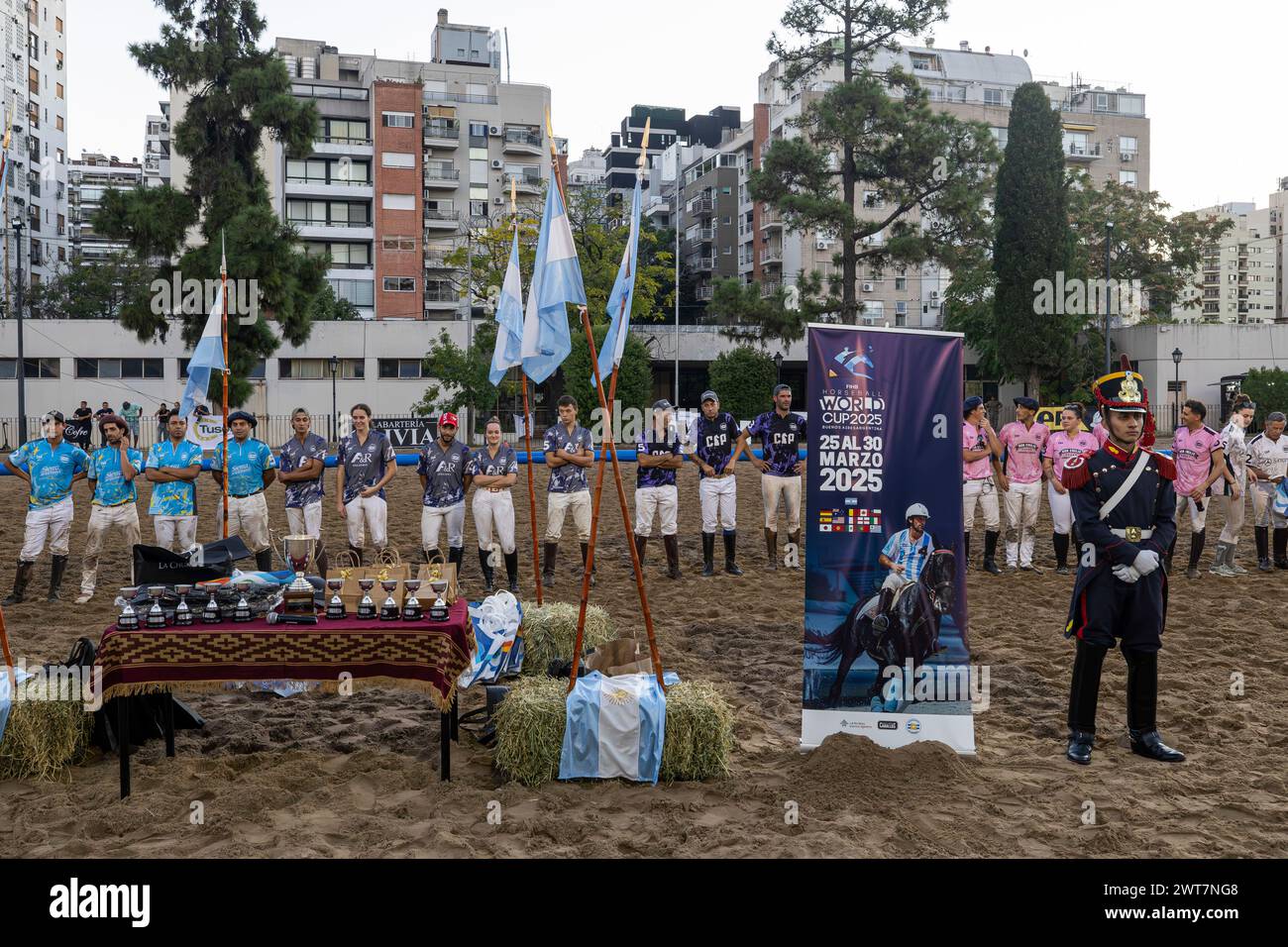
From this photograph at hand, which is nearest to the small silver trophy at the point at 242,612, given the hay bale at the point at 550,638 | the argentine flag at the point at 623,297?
the argentine flag at the point at 623,297

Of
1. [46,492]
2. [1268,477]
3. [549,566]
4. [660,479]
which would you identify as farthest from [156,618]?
[1268,477]

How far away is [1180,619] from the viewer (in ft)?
36.3

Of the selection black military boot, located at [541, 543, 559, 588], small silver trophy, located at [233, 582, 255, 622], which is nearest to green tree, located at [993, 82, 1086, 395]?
black military boot, located at [541, 543, 559, 588]

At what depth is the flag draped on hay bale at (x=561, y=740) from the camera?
6.36 m

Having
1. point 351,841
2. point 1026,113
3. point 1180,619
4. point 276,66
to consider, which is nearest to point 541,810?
point 351,841

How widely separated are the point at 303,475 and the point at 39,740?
5825 millimetres

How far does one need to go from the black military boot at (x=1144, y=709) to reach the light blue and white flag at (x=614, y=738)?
2.93 m

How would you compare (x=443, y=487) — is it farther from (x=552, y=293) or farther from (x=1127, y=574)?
(x=1127, y=574)

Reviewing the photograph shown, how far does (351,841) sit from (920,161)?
97.8ft

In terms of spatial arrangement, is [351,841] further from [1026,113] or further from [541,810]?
[1026,113]

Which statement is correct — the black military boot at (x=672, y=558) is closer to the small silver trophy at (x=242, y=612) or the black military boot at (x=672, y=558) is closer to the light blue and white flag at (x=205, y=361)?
the light blue and white flag at (x=205, y=361)

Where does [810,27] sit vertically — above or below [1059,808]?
above

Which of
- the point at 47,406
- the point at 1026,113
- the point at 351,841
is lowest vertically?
the point at 351,841

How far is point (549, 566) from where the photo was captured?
13.0m
